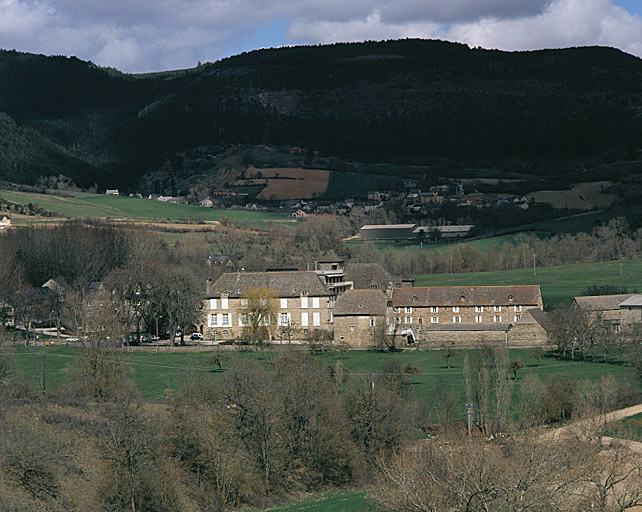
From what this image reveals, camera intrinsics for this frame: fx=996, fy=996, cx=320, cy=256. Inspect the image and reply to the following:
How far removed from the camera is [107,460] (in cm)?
4294

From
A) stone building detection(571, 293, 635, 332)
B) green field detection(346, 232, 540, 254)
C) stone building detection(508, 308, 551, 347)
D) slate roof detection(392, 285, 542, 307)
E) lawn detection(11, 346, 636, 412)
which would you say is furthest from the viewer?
green field detection(346, 232, 540, 254)

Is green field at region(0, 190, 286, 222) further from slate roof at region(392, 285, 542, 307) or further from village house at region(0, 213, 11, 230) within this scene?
slate roof at region(392, 285, 542, 307)

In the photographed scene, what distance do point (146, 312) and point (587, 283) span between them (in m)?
44.0

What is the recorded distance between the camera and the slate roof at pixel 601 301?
83.4 meters

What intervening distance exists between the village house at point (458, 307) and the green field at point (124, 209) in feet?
255

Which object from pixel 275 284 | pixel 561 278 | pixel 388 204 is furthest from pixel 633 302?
pixel 388 204

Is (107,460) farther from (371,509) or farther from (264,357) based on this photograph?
(264,357)

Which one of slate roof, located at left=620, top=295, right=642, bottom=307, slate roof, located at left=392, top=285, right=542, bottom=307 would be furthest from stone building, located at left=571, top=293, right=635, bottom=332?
slate roof, located at left=392, top=285, right=542, bottom=307

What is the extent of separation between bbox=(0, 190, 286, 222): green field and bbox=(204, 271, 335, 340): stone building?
223ft

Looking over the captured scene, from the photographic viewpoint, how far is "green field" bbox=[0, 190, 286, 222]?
157 m

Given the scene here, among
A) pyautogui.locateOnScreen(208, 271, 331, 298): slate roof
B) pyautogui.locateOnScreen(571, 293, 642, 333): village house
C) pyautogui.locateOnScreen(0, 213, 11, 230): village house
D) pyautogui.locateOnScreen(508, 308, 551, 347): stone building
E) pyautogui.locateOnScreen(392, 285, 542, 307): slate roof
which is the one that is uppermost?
pyautogui.locateOnScreen(0, 213, 11, 230): village house

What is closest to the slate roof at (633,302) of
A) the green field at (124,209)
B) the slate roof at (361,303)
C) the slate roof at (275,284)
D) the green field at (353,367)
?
the green field at (353,367)

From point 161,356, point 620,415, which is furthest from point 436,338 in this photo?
point 620,415

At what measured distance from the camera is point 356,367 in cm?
6738
